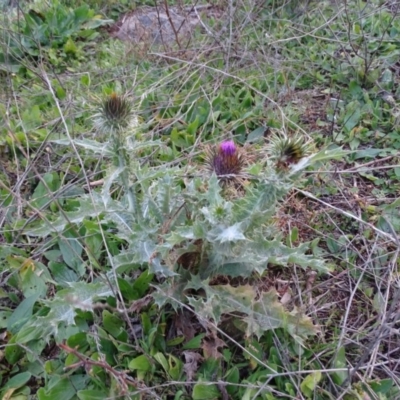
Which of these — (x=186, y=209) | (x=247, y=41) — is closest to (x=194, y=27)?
(x=247, y=41)

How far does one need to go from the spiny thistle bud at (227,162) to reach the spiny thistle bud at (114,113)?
36 centimetres

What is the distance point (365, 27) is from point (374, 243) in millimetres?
2109

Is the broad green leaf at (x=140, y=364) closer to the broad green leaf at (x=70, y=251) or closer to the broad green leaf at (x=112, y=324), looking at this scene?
the broad green leaf at (x=112, y=324)

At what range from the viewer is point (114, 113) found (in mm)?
1841

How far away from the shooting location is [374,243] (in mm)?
2414

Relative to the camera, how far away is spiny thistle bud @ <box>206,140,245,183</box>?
1.94m

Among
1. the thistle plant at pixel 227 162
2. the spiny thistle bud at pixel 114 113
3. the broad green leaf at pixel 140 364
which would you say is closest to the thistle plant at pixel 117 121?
the spiny thistle bud at pixel 114 113

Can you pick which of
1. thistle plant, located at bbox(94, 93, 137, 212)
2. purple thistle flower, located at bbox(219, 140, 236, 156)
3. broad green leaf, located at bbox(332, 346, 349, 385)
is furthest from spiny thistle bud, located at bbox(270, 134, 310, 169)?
broad green leaf, located at bbox(332, 346, 349, 385)

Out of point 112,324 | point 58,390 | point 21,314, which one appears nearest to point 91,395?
point 58,390

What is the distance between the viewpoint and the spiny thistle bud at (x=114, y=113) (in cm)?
183

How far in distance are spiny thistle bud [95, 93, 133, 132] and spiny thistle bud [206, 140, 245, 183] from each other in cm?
36

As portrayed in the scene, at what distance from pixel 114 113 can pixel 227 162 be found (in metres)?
0.45

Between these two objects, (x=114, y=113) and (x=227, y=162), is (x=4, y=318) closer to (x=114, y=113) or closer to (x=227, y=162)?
(x=114, y=113)

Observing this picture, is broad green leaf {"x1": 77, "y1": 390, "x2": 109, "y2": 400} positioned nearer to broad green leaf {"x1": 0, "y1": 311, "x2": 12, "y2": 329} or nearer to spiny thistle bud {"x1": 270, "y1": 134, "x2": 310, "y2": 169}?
broad green leaf {"x1": 0, "y1": 311, "x2": 12, "y2": 329}
